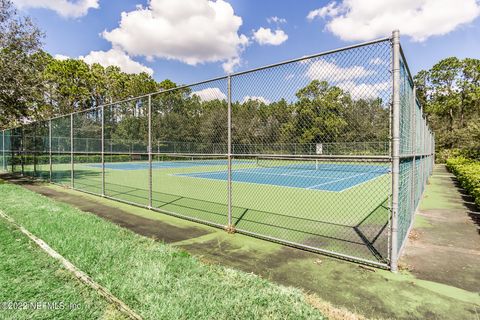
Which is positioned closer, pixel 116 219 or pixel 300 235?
pixel 300 235

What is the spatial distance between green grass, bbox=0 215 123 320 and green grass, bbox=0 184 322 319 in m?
0.20

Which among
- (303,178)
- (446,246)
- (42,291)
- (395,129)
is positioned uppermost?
(395,129)

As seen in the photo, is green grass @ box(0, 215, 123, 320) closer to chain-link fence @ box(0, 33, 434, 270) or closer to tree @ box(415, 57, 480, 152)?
chain-link fence @ box(0, 33, 434, 270)

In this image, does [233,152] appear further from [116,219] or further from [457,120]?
[457,120]

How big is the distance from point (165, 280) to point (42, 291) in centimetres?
122

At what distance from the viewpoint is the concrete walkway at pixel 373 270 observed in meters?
2.87

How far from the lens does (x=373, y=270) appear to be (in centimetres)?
367

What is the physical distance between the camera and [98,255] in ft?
12.5

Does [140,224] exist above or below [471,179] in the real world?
below

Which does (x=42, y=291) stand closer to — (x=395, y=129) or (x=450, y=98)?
(x=395, y=129)

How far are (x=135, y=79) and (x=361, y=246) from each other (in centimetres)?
4234

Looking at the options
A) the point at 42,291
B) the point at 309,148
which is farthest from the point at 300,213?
the point at 42,291

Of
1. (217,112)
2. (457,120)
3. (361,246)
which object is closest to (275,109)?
(217,112)

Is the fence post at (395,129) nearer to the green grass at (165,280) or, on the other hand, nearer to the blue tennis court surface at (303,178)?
the green grass at (165,280)
